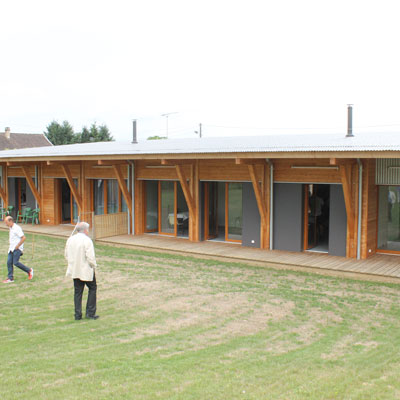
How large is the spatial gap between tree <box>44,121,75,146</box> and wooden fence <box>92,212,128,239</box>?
33.6 meters

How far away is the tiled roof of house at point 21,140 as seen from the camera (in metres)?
50.1

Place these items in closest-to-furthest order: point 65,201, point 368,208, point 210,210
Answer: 1. point 368,208
2. point 210,210
3. point 65,201

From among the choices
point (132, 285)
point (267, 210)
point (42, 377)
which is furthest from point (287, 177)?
point (42, 377)

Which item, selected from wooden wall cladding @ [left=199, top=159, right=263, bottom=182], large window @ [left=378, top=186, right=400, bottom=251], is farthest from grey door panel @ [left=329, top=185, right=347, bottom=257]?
wooden wall cladding @ [left=199, top=159, right=263, bottom=182]

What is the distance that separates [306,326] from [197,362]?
7.08ft

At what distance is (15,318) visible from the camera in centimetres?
700

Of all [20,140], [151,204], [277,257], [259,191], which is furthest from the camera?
[20,140]

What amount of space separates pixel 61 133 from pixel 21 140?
23.8ft

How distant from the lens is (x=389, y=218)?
469 inches

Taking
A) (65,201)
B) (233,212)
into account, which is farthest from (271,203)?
(65,201)

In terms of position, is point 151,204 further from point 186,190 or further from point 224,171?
point 224,171

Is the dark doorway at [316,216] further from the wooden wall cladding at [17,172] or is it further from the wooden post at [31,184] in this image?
the wooden wall cladding at [17,172]

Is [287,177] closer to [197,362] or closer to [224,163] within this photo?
[224,163]

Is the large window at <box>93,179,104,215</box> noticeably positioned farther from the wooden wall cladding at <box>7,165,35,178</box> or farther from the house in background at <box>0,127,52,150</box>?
the house in background at <box>0,127,52,150</box>
